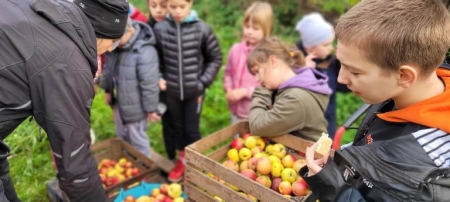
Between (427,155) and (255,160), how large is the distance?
1.25 metres

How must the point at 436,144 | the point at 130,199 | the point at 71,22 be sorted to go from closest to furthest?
1. the point at 436,144
2. the point at 71,22
3. the point at 130,199

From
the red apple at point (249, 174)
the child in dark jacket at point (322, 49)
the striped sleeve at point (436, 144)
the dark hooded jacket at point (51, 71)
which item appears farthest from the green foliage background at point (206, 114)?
the striped sleeve at point (436, 144)

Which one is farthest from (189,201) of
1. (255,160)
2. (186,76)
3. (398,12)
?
(398,12)

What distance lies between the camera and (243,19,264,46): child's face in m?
3.73

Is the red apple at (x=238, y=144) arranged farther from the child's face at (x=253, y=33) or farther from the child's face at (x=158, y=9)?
the child's face at (x=158, y=9)

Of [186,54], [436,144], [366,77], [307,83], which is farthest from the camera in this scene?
[186,54]

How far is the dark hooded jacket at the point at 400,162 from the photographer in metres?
1.30

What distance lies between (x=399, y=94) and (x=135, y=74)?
7.83 ft

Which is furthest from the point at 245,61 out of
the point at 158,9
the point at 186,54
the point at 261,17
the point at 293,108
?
the point at 293,108

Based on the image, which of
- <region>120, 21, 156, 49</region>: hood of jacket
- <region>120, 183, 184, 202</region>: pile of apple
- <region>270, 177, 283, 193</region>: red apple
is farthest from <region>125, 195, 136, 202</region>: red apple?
<region>120, 21, 156, 49</region>: hood of jacket

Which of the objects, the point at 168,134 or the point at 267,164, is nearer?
the point at 267,164

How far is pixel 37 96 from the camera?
5.35ft

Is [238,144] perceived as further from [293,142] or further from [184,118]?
[184,118]

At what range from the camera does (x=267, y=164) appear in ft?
7.84
